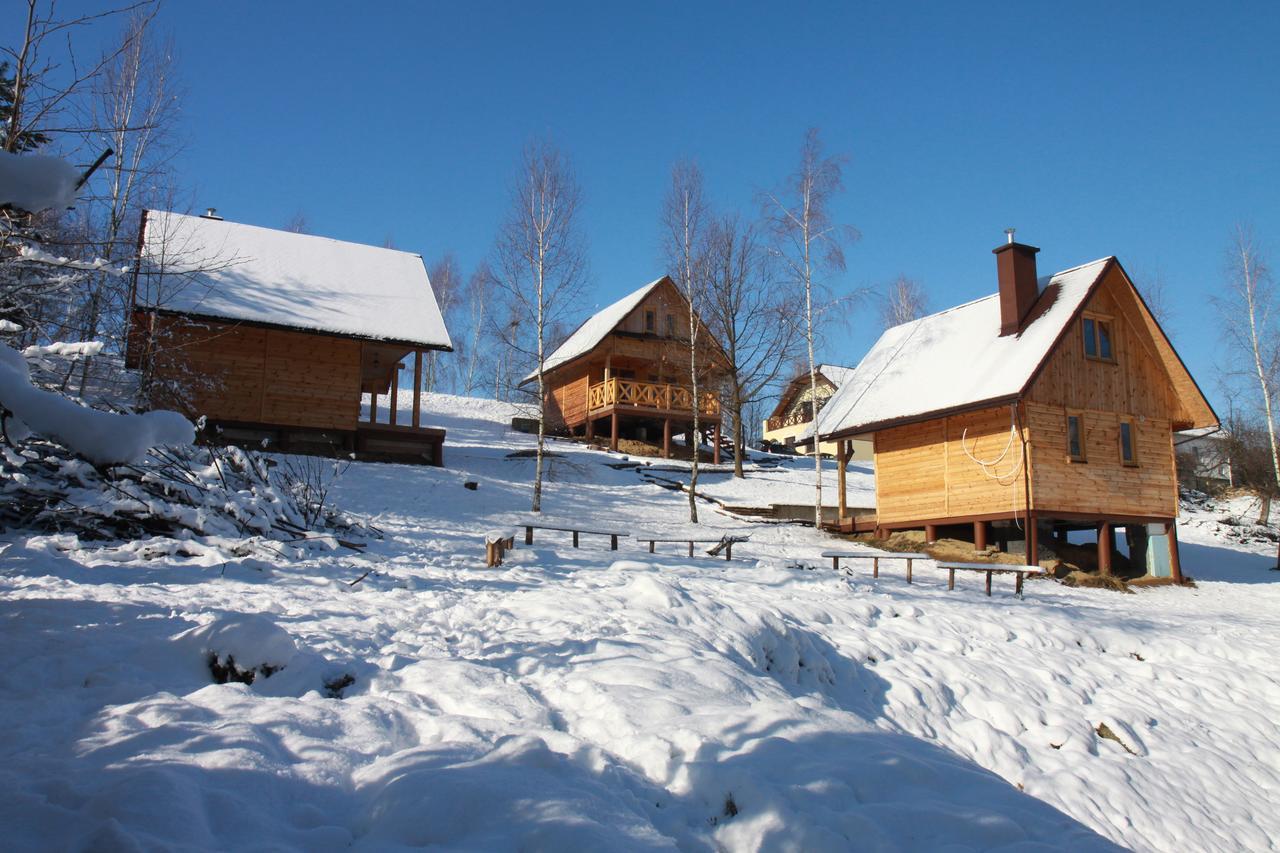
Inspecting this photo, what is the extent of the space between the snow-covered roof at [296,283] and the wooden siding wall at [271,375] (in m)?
0.53

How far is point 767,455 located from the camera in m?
34.6

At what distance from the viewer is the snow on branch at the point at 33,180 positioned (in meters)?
3.06

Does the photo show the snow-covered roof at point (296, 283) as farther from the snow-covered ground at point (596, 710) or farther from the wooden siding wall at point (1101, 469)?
the wooden siding wall at point (1101, 469)

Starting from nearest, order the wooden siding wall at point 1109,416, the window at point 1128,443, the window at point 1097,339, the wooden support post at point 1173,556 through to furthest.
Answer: the wooden siding wall at point 1109,416 < the wooden support post at point 1173,556 < the window at point 1097,339 < the window at point 1128,443

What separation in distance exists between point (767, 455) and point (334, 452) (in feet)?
61.8

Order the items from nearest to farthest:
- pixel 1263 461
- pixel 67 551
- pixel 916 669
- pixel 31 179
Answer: pixel 31 179 < pixel 67 551 < pixel 916 669 < pixel 1263 461

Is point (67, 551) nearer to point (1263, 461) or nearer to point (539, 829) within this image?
point (539, 829)

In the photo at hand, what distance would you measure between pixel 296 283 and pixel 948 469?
669 inches

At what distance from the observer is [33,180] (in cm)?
310

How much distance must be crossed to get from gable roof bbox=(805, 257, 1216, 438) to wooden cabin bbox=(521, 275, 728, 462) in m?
6.43

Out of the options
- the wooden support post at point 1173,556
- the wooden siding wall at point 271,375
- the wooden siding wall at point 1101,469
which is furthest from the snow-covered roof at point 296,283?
the wooden support post at point 1173,556

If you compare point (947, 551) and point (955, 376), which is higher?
point (955, 376)

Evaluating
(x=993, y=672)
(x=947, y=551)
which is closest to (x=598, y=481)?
(x=947, y=551)

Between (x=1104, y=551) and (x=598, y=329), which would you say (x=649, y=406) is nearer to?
(x=598, y=329)
